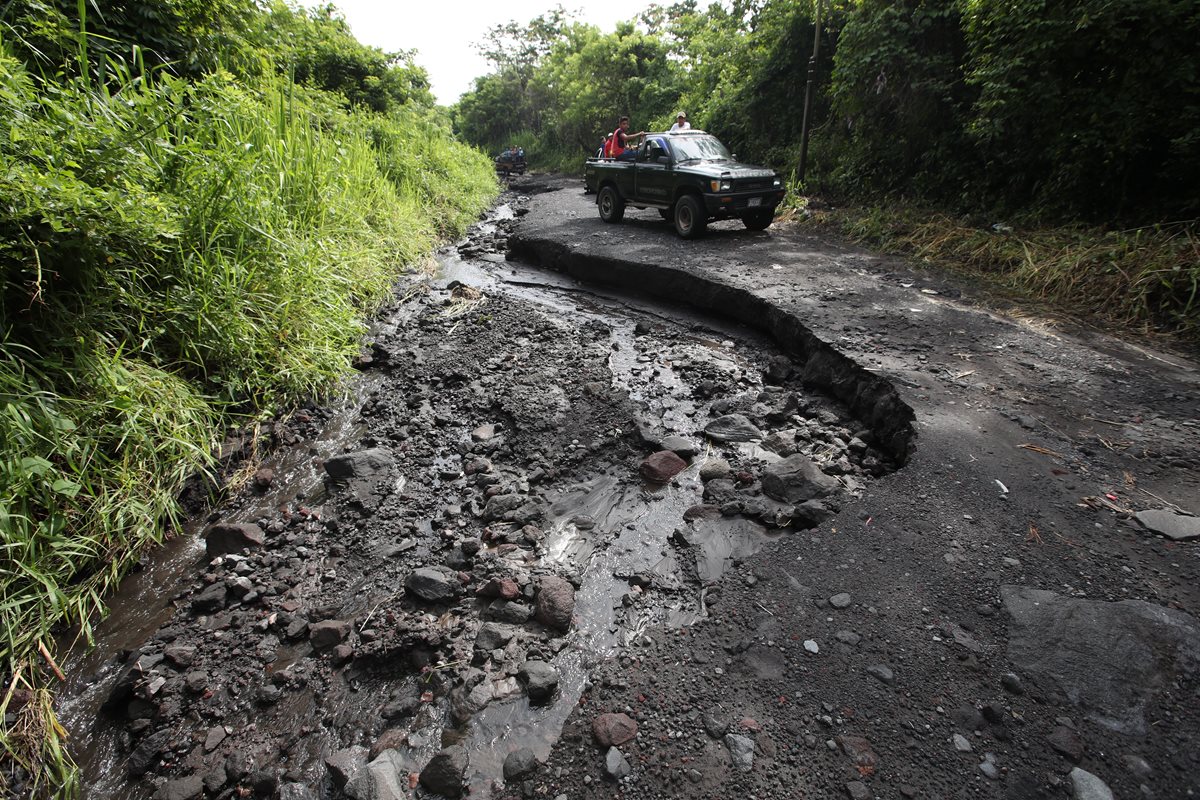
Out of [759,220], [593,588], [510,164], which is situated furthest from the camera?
[510,164]

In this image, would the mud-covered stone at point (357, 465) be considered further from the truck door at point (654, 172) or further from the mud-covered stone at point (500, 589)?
the truck door at point (654, 172)

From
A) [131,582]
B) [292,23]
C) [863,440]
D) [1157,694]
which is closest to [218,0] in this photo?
[292,23]

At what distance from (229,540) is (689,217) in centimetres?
692

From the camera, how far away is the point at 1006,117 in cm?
638

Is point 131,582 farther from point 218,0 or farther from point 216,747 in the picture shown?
point 218,0

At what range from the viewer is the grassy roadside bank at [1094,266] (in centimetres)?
453

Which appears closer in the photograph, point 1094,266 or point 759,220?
point 1094,266

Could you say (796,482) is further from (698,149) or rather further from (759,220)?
(698,149)

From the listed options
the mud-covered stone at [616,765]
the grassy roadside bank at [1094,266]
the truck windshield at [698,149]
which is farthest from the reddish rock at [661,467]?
the truck windshield at [698,149]

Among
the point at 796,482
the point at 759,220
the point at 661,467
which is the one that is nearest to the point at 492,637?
the point at 661,467

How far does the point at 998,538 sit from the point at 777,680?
4.08 feet

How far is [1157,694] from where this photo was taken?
171cm

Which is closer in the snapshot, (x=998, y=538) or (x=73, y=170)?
(x=998, y=538)

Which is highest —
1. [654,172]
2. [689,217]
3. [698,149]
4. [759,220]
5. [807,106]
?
[807,106]
